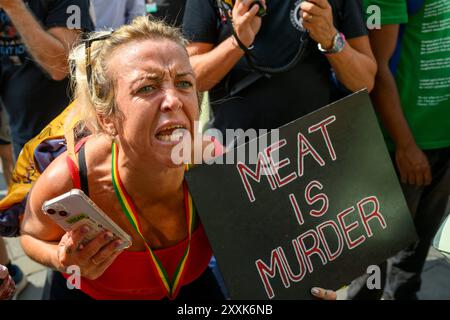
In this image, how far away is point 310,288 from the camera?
1595 millimetres

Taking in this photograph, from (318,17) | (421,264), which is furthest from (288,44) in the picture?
(421,264)

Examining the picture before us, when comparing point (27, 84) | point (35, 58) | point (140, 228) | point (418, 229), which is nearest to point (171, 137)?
point (140, 228)

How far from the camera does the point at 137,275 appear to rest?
1727 mm

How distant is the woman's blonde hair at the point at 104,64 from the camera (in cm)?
161

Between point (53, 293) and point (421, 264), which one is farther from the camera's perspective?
point (421, 264)

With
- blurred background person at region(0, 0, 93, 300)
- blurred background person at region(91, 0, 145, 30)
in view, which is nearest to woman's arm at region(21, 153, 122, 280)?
blurred background person at region(0, 0, 93, 300)

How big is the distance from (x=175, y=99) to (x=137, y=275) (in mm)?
627

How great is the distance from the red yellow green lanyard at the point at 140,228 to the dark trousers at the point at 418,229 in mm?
1074

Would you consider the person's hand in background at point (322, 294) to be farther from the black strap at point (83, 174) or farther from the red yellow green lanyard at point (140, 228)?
the black strap at point (83, 174)

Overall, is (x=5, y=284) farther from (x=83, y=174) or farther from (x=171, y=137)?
(x=171, y=137)

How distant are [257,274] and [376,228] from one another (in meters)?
0.44

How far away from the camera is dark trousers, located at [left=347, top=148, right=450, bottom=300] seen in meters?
2.40

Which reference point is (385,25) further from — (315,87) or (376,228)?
(376,228)

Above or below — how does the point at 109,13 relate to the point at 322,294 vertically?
above
